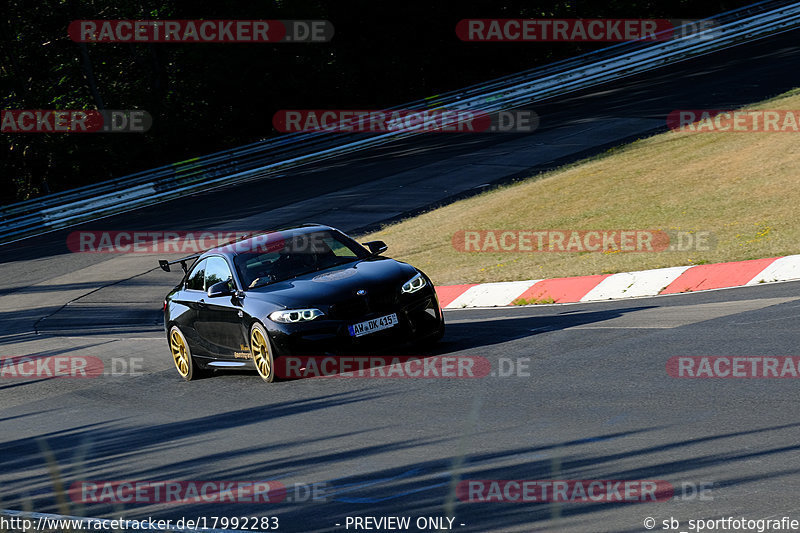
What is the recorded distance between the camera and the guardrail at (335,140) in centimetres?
3064

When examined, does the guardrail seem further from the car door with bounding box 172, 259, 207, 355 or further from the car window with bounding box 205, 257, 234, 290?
the car window with bounding box 205, 257, 234, 290

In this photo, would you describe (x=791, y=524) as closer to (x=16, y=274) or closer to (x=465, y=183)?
(x=465, y=183)

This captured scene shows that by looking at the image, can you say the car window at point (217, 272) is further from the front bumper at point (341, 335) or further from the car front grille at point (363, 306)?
the car front grille at point (363, 306)

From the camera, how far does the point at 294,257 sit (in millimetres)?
10930

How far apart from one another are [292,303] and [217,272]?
179 cm

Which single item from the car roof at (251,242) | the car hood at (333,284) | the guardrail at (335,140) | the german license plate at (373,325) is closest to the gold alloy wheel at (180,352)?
the car roof at (251,242)

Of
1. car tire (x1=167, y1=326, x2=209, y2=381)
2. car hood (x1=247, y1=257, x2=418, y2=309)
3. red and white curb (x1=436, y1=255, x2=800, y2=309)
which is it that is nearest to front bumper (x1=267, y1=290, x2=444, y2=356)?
car hood (x1=247, y1=257, x2=418, y2=309)

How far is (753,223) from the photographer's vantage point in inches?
561

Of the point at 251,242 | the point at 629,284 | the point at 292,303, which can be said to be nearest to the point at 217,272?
the point at 251,242

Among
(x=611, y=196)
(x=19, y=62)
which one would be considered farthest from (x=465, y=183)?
(x=19, y=62)

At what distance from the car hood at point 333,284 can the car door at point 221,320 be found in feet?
1.20

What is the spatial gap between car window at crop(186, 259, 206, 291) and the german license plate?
2.72 meters

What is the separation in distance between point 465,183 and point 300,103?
18.2 m

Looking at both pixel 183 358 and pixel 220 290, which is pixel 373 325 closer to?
pixel 220 290
